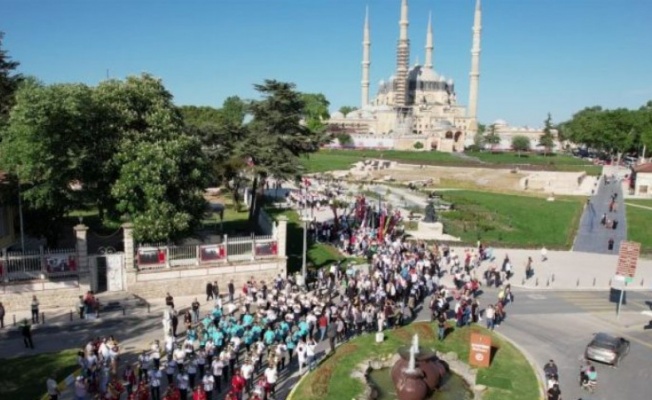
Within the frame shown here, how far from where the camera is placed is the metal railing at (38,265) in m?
20.2

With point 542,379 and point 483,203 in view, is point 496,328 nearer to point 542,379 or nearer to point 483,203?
point 542,379

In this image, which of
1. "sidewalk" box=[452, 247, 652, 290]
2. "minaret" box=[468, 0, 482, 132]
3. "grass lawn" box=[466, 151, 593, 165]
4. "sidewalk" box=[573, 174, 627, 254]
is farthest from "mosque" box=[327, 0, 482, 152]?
"sidewalk" box=[452, 247, 652, 290]

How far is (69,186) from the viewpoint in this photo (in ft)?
77.0

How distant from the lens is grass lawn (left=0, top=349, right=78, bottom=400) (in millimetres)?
14414

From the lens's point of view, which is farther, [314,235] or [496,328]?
[314,235]

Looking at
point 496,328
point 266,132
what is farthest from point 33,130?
point 496,328

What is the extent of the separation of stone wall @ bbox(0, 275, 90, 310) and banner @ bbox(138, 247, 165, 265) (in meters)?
2.22

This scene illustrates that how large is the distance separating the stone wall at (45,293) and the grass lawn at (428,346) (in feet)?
35.9

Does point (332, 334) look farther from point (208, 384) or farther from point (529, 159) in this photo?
point (529, 159)

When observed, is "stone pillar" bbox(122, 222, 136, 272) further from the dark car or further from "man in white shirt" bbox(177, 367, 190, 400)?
the dark car

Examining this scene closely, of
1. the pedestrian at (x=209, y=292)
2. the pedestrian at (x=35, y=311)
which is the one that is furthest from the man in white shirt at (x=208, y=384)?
the pedestrian at (x=35, y=311)

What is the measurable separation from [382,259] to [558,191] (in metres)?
48.1

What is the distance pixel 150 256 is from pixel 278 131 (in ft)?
37.8

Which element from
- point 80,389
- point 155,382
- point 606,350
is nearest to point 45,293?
point 80,389
